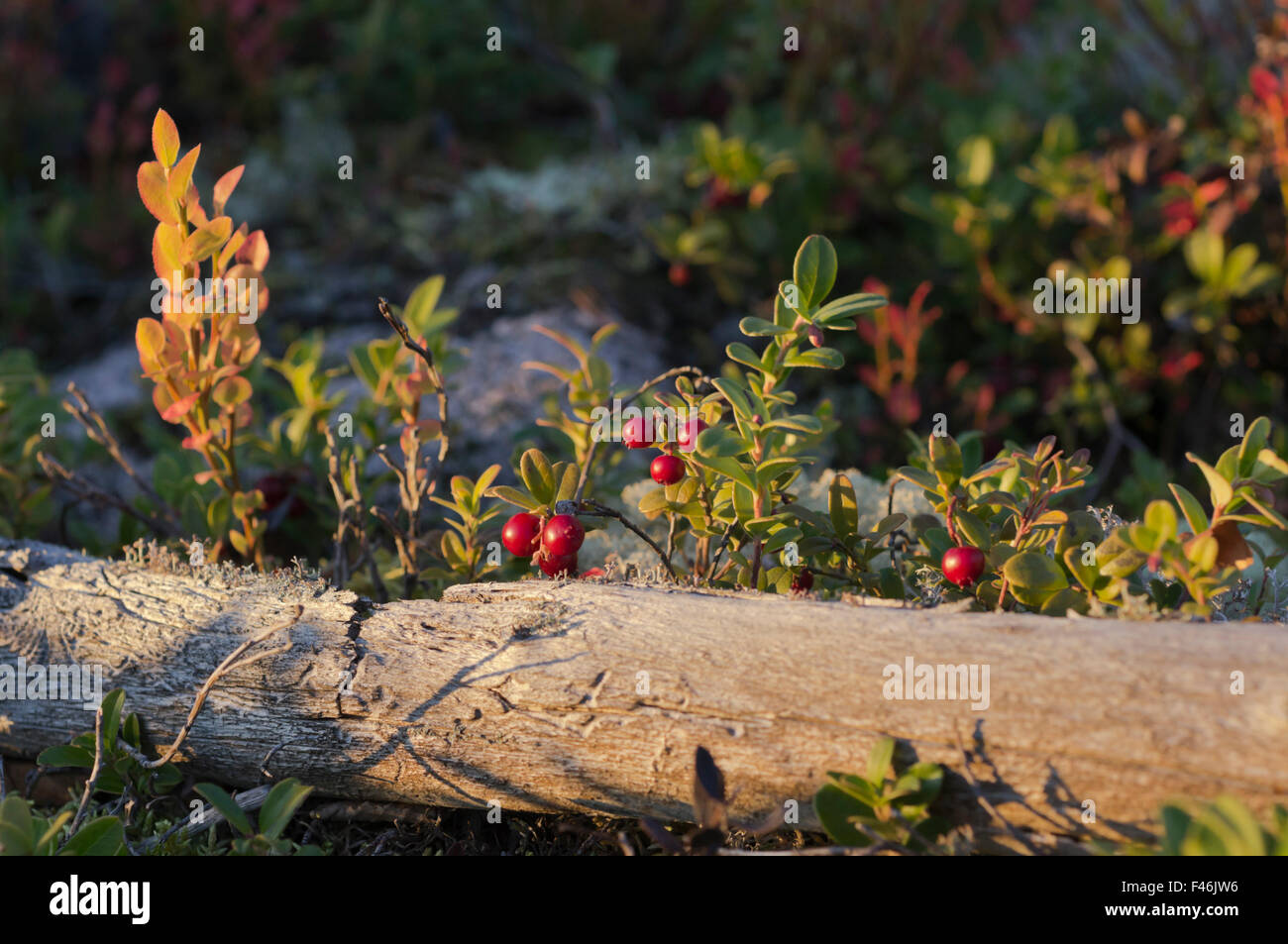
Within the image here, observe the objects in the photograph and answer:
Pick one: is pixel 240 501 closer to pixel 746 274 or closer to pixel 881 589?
pixel 881 589

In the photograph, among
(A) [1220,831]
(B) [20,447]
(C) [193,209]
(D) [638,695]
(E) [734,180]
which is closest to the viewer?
(A) [1220,831]

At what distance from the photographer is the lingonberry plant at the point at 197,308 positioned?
1923 mm

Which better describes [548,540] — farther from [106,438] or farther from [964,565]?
[106,438]

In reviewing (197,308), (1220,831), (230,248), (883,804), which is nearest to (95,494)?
(197,308)

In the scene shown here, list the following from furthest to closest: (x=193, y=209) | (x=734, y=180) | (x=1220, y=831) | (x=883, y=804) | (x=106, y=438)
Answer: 1. (x=734, y=180)
2. (x=106, y=438)
3. (x=193, y=209)
4. (x=883, y=804)
5. (x=1220, y=831)

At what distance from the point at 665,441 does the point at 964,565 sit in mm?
609

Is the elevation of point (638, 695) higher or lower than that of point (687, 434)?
lower

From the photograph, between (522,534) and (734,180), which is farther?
(734,180)

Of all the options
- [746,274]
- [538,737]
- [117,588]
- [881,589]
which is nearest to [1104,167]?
[746,274]

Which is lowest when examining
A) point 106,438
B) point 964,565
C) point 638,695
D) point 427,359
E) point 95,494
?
point 638,695

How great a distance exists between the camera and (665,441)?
1993mm

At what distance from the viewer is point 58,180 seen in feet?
16.7

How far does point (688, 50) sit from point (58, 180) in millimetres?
3329
